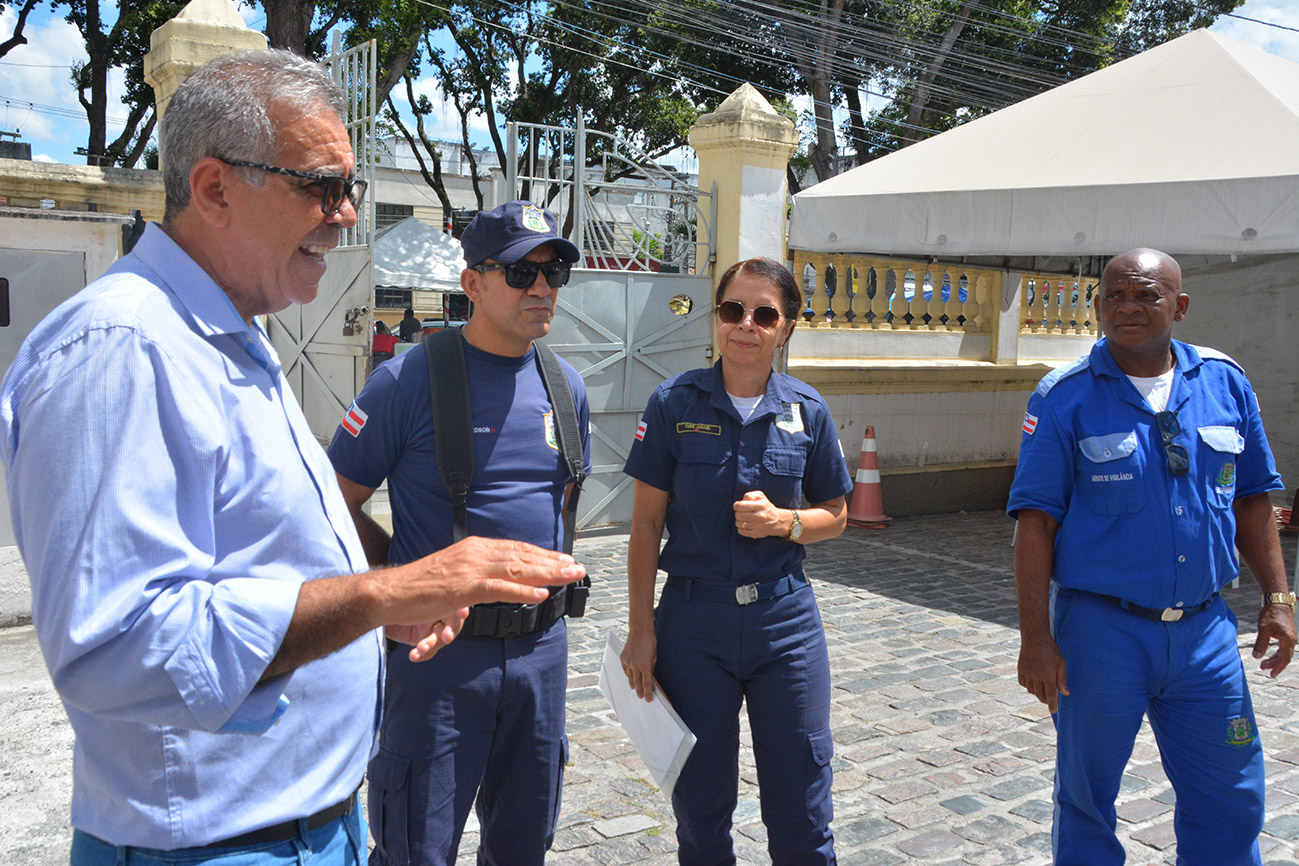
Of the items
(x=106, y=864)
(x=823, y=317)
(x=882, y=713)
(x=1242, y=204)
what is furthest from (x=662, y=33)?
(x=106, y=864)

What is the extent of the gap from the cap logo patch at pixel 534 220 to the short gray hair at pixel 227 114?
1307 mm

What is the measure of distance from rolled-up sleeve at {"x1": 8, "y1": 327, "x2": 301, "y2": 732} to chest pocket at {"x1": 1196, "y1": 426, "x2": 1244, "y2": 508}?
104 inches

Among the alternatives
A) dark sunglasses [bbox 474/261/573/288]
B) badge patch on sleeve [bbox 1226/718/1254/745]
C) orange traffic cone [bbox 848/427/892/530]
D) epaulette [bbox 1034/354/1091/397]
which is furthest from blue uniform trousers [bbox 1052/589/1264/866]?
orange traffic cone [bbox 848/427/892/530]

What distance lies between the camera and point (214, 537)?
1409 millimetres

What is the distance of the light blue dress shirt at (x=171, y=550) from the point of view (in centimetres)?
126

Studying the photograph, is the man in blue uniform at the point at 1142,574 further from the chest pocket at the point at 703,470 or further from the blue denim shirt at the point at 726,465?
the chest pocket at the point at 703,470

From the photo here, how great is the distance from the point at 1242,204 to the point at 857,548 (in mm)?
3850

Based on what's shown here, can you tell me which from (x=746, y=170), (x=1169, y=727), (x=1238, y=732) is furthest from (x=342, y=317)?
(x=1238, y=732)

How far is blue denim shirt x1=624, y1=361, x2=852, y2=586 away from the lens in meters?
2.96

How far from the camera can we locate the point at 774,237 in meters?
9.09

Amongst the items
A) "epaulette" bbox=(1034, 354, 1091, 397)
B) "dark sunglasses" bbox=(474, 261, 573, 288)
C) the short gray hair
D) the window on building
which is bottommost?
"epaulette" bbox=(1034, 354, 1091, 397)

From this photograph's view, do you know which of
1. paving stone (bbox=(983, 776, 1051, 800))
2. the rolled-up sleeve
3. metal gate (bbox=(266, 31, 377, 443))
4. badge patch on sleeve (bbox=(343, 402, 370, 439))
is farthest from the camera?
metal gate (bbox=(266, 31, 377, 443))

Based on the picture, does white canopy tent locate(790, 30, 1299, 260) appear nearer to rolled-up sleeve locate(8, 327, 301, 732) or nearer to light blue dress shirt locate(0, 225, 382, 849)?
light blue dress shirt locate(0, 225, 382, 849)

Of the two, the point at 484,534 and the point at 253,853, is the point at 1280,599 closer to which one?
the point at 484,534
